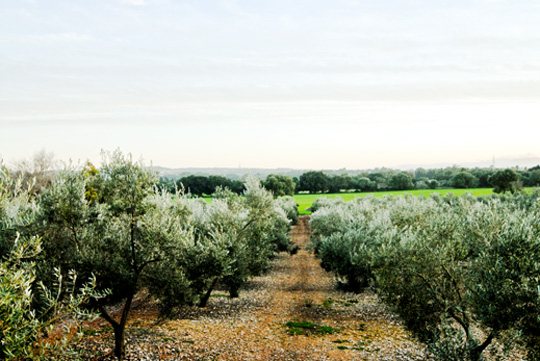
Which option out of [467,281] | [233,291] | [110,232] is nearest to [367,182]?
[233,291]

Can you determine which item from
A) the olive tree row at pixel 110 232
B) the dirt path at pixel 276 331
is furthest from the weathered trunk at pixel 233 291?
the olive tree row at pixel 110 232

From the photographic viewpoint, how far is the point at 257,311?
3128cm

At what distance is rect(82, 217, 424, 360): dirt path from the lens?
21.8 metres

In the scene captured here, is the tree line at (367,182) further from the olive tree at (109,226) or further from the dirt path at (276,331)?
the olive tree at (109,226)

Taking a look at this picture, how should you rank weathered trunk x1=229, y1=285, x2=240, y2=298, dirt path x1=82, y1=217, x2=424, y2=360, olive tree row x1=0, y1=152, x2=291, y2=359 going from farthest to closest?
weathered trunk x1=229, y1=285, x2=240, y2=298
dirt path x1=82, y1=217, x2=424, y2=360
olive tree row x1=0, y1=152, x2=291, y2=359

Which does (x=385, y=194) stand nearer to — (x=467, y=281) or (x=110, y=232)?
(x=467, y=281)

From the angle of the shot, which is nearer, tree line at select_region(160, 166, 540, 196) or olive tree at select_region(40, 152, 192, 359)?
olive tree at select_region(40, 152, 192, 359)

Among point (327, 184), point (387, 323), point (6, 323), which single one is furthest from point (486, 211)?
point (327, 184)

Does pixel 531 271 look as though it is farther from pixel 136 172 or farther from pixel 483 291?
pixel 136 172

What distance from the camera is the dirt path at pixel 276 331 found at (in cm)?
2181

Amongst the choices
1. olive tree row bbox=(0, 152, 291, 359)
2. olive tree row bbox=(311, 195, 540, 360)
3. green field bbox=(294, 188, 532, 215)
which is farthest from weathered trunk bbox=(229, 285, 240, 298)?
green field bbox=(294, 188, 532, 215)

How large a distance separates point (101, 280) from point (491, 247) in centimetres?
1613

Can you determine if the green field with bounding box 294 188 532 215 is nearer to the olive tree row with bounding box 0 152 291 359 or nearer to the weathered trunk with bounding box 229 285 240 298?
the weathered trunk with bounding box 229 285 240 298

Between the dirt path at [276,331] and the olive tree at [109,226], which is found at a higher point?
the olive tree at [109,226]
